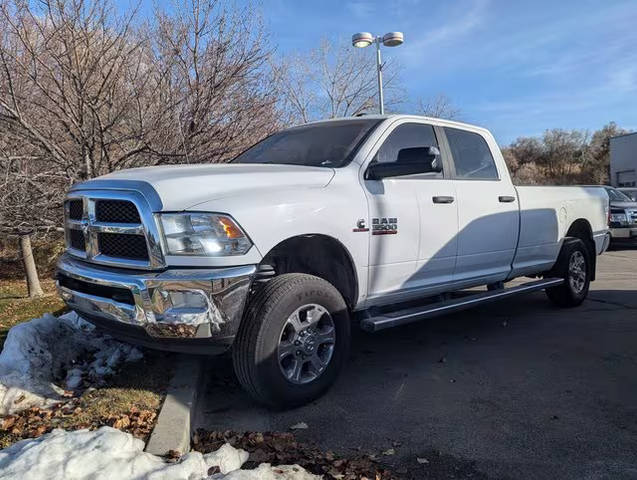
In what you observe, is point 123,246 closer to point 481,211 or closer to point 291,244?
point 291,244

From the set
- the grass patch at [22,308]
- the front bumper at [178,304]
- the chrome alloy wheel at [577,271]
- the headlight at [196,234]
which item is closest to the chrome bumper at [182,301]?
the front bumper at [178,304]

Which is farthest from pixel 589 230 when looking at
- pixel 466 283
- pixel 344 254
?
pixel 344 254

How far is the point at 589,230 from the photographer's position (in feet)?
23.7

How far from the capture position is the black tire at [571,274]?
6.77 metres

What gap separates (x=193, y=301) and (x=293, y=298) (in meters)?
0.69

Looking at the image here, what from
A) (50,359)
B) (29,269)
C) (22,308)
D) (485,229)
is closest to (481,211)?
(485,229)

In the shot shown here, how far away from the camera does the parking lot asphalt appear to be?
3.26 metres

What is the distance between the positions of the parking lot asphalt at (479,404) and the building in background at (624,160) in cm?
3704

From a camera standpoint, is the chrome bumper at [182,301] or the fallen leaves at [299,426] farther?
the fallen leaves at [299,426]

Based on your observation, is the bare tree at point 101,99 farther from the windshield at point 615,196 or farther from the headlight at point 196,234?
the windshield at point 615,196

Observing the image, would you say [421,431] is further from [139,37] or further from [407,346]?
[139,37]

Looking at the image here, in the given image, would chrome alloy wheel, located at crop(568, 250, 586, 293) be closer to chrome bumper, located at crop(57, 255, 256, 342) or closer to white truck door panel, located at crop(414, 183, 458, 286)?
white truck door panel, located at crop(414, 183, 458, 286)

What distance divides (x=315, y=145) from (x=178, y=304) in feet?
6.71

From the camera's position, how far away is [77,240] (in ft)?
13.1
